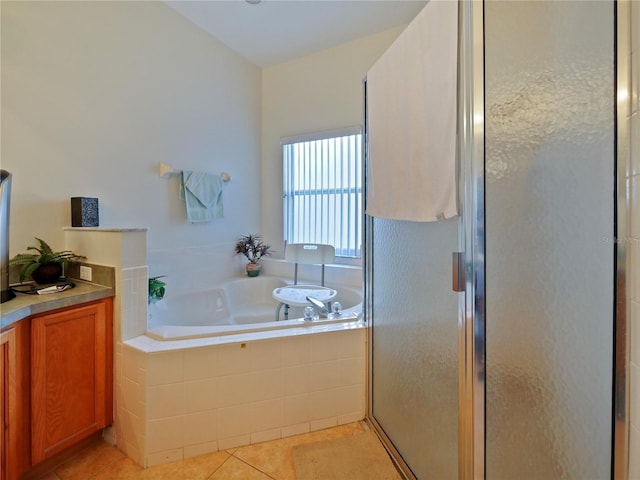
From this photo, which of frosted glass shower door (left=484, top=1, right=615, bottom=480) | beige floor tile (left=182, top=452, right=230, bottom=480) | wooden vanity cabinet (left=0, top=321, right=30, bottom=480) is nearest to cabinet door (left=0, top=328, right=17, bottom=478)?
wooden vanity cabinet (left=0, top=321, right=30, bottom=480)

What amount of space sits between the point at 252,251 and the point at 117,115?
1.55 m

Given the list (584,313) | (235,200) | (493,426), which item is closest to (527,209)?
(584,313)

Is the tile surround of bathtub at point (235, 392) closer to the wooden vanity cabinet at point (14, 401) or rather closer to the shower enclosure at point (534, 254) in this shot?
the wooden vanity cabinet at point (14, 401)

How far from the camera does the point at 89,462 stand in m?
1.41

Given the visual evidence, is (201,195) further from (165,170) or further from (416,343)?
(416,343)

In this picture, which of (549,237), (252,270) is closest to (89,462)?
(252,270)

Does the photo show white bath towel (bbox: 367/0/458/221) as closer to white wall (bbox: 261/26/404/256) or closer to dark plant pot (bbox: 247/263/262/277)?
white wall (bbox: 261/26/404/256)

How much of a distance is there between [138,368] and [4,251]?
79 centimetres

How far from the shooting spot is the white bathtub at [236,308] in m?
1.98

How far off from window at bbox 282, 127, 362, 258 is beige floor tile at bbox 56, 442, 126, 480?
6.91 ft

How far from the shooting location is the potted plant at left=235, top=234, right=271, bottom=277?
2.97 metres

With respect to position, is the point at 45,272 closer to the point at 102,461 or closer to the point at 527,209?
the point at 102,461
